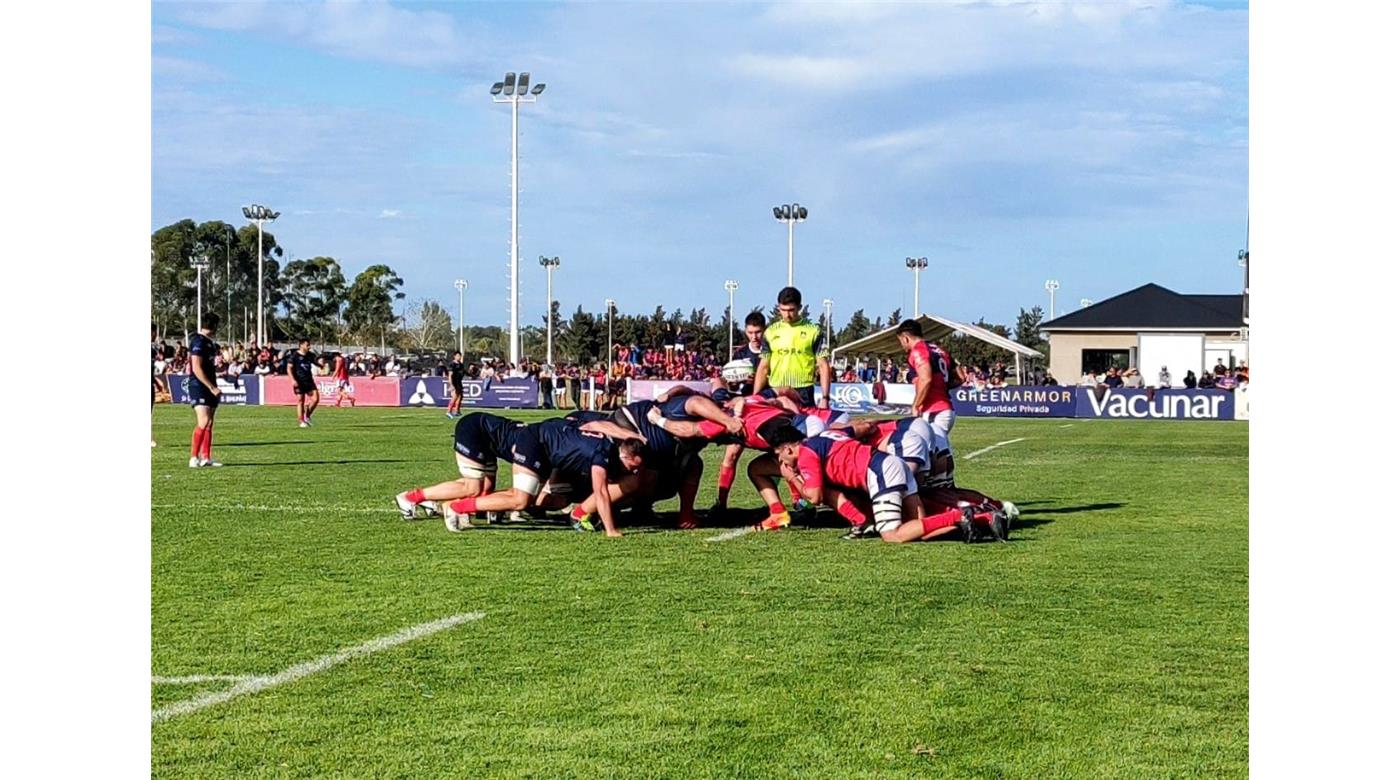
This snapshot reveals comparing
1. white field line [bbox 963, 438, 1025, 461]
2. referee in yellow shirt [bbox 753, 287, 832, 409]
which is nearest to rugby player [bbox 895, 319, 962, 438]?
referee in yellow shirt [bbox 753, 287, 832, 409]

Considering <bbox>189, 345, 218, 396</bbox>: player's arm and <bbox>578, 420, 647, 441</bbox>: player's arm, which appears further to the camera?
<bbox>189, 345, 218, 396</bbox>: player's arm

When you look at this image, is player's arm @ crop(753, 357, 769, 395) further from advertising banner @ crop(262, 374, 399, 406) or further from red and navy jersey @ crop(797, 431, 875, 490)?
advertising banner @ crop(262, 374, 399, 406)

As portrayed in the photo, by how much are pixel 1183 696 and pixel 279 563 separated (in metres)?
5.83

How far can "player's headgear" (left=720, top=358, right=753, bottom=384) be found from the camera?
13.2m

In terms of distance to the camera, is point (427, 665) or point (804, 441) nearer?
point (427, 665)

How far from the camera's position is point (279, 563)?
939 centimetres

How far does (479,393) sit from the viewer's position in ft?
160

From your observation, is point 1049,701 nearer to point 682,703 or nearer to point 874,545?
point 682,703

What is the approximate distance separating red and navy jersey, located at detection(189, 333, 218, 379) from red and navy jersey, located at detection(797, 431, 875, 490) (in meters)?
9.24

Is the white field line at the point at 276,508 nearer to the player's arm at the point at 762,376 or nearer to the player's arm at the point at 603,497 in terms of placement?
the player's arm at the point at 603,497

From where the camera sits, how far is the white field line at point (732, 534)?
10.8 metres

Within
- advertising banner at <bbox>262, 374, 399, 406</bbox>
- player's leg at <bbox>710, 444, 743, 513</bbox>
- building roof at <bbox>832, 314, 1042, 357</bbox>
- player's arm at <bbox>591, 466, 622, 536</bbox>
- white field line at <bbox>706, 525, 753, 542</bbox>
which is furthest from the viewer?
building roof at <bbox>832, 314, 1042, 357</bbox>

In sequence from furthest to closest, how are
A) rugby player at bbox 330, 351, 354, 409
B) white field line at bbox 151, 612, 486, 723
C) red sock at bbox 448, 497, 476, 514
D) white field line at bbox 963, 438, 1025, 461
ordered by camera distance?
1. rugby player at bbox 330, 351, 354, 409
2. white field line at bbox 963, 438, 1025, 461
3. red sock at bbox 448, 497, 476, 514
4. white field line at bbox 151, 612, 486, 723
